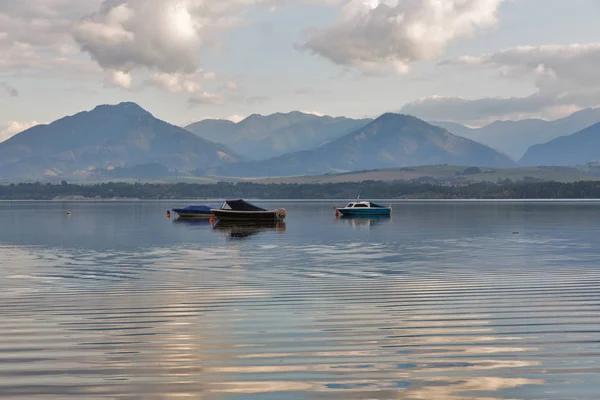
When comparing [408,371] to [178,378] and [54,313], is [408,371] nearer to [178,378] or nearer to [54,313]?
[178,378]

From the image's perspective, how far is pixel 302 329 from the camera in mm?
23922

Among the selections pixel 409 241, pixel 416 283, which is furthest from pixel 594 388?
pixel 409 241

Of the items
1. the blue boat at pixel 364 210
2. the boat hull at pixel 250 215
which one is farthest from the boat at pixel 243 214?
the blue boat at pixel 364 210

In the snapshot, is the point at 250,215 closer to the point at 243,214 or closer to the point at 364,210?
the point at 243,214

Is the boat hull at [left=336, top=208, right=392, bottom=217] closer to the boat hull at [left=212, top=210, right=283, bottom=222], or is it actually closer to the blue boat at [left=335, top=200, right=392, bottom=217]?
the blue boat at [left=335, top=200, right=392, bottom=217]

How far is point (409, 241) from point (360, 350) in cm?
5534

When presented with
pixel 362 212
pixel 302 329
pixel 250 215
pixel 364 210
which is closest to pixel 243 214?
pixel 250 215

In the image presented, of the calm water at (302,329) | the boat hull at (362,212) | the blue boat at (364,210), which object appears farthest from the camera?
the blue boat at (364,210)

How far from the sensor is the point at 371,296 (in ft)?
106

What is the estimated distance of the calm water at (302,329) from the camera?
17.2 meters

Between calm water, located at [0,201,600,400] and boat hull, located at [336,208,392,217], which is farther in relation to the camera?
boat hull, located at [336,208,392,217]

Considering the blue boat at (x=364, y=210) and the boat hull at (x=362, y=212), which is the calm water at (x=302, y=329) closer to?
the boat hull at (x=362, y=212)

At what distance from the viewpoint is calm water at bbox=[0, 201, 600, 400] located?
17.2 metres

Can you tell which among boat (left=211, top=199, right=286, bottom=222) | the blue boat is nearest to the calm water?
boat (left=211, top=199, right=286, bottom=222)
